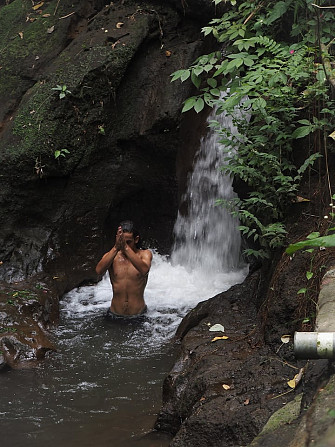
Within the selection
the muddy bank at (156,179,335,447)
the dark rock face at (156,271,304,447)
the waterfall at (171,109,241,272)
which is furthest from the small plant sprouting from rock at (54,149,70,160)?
the dark rock face at (156,271,304,447)

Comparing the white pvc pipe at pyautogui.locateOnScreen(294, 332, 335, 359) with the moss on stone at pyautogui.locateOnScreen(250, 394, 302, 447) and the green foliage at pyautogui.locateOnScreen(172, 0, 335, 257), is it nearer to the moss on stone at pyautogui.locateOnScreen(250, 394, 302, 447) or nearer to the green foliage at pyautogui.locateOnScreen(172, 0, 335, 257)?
the moss on stone at pyautogui.locateOnScreen(250, 394, 302, 447)

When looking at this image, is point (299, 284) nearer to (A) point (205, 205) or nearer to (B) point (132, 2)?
(A) point (205, 205)

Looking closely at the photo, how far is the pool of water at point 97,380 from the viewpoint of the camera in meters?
4.70

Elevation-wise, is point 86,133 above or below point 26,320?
above

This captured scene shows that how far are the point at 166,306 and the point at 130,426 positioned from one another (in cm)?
291

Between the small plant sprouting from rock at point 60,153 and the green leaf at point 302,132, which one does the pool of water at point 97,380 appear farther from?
the green leaf at point 302,132

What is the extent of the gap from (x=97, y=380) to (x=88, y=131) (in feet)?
13.0

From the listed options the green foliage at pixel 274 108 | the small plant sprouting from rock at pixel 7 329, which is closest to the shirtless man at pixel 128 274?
the small plant sprouting from rock at pixel 7 329

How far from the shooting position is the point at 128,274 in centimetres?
732

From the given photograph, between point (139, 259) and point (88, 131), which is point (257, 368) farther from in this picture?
point (88, 131)

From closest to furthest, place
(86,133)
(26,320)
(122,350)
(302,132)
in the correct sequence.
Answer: (302,132) < (122,350) < (26,320) < (86,133)

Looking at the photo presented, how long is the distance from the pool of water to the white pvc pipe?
6.53ft

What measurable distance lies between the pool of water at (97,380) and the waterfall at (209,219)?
0.81m

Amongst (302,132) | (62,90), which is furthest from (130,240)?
(302,132)
